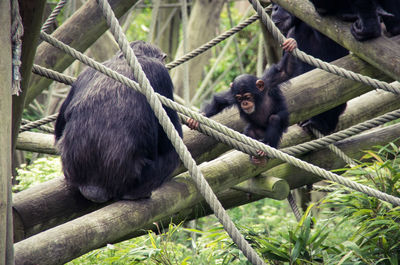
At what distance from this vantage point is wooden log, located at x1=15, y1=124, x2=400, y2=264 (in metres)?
2.09

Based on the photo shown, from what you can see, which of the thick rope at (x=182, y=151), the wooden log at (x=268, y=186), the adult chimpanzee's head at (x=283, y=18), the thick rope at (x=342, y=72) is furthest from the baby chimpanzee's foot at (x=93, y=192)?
the adult chimpanzee's head at (x=283, y=18)

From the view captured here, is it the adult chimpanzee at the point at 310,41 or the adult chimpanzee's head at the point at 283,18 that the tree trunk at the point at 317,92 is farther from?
the adult chimpanzee's head at the point at 283,18

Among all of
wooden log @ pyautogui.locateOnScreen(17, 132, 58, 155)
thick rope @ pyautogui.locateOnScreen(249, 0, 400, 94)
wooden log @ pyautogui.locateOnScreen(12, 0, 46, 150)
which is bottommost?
wooden log @ pyautogui.locateOnScreen(17, 132, 58, 155)

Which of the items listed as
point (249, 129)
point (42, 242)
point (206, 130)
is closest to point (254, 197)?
point (249, 129)

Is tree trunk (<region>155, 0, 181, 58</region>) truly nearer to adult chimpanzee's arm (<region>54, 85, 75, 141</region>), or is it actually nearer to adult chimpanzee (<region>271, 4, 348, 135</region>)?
adult chimpanzee (<region>271, 4, 348, 135</region>)

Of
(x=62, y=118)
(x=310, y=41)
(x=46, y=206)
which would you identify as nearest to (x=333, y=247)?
(x=46, y=206)

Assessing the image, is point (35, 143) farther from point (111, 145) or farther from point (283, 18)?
point (283, 18)

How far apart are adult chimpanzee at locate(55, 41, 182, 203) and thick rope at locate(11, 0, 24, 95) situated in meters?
1.09

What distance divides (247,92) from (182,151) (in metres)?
1.69

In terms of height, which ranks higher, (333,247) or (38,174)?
(38,174)

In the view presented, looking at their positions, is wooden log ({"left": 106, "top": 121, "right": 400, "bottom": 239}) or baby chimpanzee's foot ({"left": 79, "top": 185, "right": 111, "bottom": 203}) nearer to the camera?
baby chimpanzee's foot ({"left": 79, "top": 185, "right": 111, "bottom": 203})

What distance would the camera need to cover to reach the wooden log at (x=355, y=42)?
10.8 ft

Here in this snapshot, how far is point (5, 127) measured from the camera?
66.6 inches

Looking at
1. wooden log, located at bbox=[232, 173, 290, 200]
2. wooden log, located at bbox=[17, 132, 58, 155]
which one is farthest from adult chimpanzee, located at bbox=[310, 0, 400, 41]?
wooden log, located at bbox=[17, 132, 58, 155]
